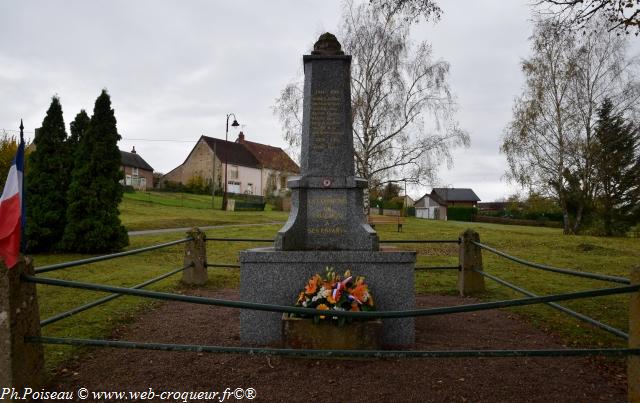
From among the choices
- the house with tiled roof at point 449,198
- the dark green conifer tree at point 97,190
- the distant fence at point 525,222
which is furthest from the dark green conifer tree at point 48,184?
the house with tiled roof at point 449,198

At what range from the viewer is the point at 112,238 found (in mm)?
12828

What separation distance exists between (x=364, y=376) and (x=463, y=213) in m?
49.2

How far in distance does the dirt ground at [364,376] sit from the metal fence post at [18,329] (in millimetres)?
582

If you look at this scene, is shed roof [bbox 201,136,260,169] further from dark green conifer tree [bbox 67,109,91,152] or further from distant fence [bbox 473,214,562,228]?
dark green conifer tree [bbox 67,109,91,152]

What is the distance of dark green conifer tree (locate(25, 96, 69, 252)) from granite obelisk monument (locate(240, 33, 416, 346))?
383 inches

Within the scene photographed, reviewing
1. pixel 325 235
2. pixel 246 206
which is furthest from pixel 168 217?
pixel 325 235

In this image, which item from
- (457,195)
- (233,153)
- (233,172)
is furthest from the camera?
(457,195)

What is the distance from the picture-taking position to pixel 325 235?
18.7 ft

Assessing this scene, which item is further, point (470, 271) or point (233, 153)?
point (233, 153)

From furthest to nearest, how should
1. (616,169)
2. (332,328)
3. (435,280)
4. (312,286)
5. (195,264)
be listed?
(616,169), (435,280), (195,264), (312,286), (332,328)

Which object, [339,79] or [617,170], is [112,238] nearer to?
[339,79]

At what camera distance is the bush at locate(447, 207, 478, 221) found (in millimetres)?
49875

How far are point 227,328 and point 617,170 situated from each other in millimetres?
26573

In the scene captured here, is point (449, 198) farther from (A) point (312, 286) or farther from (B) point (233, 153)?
(A) point (312, 286)
